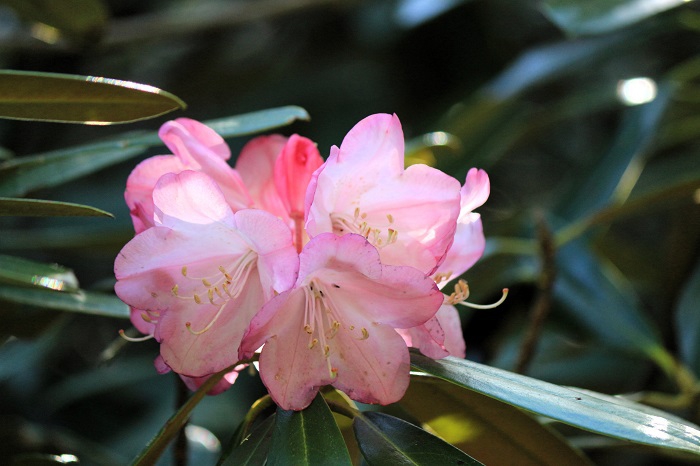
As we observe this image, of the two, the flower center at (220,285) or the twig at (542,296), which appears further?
the twig at (542,296)

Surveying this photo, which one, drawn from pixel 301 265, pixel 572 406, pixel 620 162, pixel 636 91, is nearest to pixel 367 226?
pixel 301 265

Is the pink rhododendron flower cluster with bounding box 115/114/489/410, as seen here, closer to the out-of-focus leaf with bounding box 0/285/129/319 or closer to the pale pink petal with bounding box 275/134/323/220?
the pale pink petal with bounding box 275/134/323/220

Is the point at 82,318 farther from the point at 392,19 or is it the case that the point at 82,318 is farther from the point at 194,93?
the point at 392,19

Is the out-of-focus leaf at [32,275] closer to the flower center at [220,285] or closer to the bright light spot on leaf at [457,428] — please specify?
the flower center at [220,285]

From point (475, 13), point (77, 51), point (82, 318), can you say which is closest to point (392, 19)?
point (475, 13)

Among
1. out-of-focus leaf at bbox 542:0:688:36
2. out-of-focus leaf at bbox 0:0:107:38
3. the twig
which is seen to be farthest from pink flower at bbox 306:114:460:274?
out-of-focus leaf at bbox 0:0:107:38

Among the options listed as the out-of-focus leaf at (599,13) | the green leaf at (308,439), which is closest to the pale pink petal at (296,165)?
the green leaf at (308,439)
